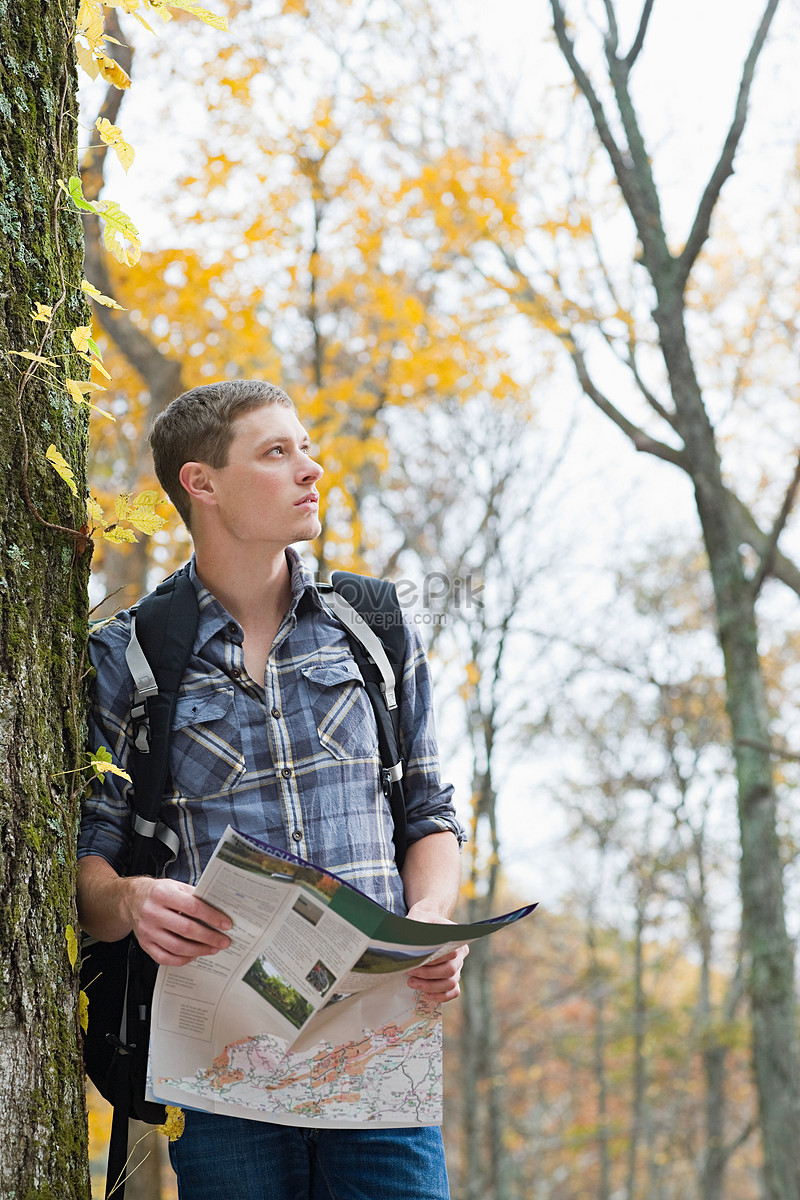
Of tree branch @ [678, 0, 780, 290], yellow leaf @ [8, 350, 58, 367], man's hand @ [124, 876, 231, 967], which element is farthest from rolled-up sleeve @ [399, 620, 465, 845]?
tree branch @ [678, 0, 780, 290]

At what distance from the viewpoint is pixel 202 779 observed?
5.77 ft

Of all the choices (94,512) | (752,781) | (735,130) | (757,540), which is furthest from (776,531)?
(94,512)

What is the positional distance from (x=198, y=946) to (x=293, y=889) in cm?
20

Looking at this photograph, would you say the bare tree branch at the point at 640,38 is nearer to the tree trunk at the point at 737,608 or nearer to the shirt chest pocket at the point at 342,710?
the tree trunk at the point at 737,608

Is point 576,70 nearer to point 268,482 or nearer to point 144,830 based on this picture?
point 268,482

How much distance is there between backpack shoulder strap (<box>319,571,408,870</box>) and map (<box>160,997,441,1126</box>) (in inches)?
14.3

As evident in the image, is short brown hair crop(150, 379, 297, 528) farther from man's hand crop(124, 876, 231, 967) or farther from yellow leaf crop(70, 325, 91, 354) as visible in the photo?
man's hand crop(124, 876, 231, 967)

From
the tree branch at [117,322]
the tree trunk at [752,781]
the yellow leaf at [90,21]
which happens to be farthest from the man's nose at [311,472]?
the tree branch at [117,322]

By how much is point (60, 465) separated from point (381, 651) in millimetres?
724

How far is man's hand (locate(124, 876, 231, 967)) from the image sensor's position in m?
1.45

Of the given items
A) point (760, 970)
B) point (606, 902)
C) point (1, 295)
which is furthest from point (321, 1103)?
point (606, 902)

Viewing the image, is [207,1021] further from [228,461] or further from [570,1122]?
[570,1122]

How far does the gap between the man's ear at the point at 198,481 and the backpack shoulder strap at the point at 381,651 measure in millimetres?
291

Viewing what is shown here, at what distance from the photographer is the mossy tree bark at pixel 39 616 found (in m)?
1.38
